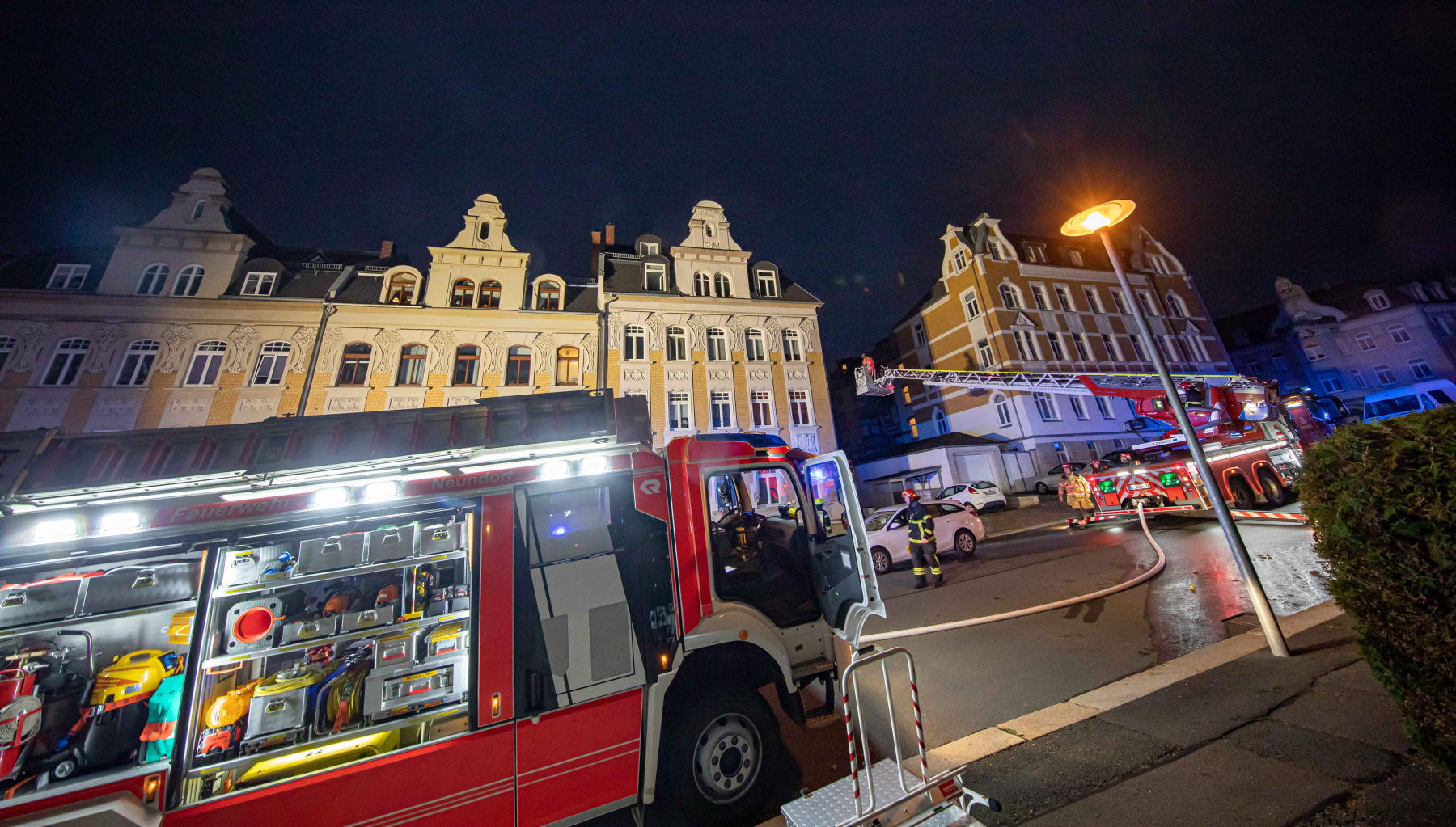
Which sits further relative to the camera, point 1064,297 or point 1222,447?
point 1064,297

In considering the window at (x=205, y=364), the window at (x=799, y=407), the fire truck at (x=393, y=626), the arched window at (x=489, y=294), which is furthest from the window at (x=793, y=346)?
the window at (x=205, y=364)

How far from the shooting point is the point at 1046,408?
968 inches

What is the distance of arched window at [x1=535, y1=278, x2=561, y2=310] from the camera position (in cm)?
2072

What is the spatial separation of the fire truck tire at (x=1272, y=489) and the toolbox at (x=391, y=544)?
16.8 m

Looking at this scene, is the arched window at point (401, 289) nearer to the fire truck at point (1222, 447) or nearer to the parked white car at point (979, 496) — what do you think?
the parked white car at point (979, 496)

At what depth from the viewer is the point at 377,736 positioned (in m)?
3.10

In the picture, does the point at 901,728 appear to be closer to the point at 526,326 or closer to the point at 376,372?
the point at 526,326

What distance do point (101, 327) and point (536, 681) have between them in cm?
2713

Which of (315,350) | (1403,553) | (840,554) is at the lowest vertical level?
(1403,553)

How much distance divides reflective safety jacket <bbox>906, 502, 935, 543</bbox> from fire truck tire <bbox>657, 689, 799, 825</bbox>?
6.26 meters

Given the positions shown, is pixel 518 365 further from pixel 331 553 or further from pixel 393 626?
pixel 393 626

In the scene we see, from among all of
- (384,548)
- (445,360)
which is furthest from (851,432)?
(384,548)

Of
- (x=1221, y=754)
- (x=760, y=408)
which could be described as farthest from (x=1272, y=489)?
(x=760, y=408)

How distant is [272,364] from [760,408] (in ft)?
66.6
